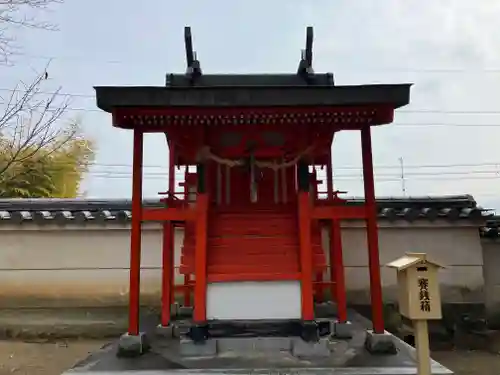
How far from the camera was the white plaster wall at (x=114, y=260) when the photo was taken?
8914mm

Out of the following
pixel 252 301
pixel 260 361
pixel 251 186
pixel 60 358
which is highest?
pixel 251 186

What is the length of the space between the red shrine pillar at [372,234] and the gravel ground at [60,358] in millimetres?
2419

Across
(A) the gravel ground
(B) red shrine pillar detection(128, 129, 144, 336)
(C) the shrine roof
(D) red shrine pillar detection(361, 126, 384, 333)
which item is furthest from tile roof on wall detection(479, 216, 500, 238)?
(B) red shrine pillar detection(128, 129, 144, 336)

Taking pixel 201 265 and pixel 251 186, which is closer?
pixel 201 265

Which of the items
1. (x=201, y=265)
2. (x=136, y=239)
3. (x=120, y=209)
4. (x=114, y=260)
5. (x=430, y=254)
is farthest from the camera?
(x=120, y=209)

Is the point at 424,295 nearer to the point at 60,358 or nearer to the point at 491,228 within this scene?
the point at 491,228

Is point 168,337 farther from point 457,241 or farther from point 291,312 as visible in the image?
point 457,241

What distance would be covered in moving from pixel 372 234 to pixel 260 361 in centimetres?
212

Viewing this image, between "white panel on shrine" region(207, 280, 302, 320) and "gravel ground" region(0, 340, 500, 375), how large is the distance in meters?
3.00

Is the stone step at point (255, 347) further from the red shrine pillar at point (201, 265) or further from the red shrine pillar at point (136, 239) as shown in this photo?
the red shrine pillar at point (136, 239)

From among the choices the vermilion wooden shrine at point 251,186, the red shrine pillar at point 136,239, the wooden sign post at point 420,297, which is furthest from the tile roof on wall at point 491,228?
the red shrine pillar at point 136,239

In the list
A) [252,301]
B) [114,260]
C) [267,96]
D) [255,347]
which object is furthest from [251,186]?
[114,260]

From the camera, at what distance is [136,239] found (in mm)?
5598

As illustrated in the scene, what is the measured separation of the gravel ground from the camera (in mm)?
6945
